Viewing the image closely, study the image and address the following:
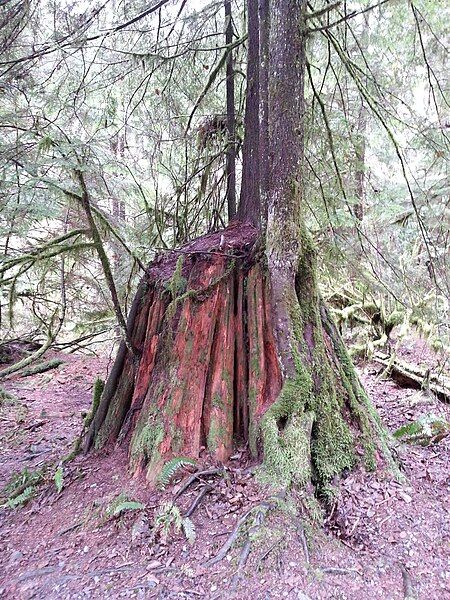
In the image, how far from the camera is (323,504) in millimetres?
3080

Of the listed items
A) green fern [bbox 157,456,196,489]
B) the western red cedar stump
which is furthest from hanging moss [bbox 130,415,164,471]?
green fern [bbox 157,456,196,489]

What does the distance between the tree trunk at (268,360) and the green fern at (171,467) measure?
8cm

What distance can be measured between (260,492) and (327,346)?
1622 millimetres

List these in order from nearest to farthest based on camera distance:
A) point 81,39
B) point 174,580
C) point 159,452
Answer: point 174,580, point 159,452, point 81,39

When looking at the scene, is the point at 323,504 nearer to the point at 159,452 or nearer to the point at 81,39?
the point at 159,452

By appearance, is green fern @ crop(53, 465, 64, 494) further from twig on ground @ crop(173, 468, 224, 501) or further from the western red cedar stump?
twig on ground @ crop(173, 468, 224, 501)

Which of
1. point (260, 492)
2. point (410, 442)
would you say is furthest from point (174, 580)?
point (410, 442)

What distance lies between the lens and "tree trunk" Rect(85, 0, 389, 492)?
3.38m

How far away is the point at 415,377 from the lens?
613 centimetres

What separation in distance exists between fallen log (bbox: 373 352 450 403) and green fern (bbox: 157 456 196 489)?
12.1ft

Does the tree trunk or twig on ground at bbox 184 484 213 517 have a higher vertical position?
the tree trunk

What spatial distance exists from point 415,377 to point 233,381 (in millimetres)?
3628

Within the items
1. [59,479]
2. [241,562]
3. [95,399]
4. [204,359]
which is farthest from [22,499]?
[241,562]

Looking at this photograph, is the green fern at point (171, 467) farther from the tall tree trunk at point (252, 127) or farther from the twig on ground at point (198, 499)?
the tall tree trunk at point (252, 127)
